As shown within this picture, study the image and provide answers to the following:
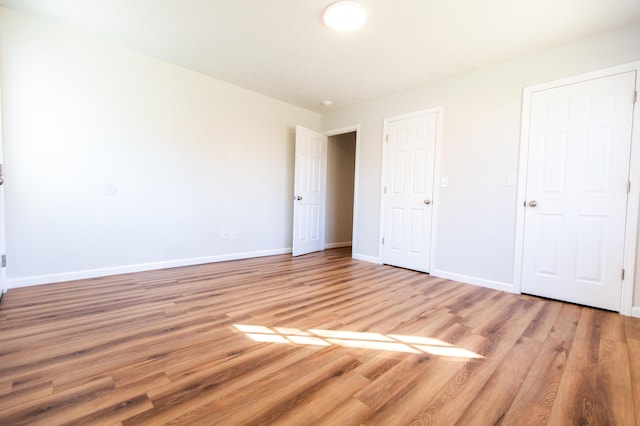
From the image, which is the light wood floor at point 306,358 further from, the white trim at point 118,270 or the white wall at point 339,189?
the white wall at point 339,189

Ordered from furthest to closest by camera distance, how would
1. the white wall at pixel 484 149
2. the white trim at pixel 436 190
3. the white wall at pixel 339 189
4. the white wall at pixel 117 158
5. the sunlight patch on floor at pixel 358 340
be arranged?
the white wall at pixel 339 189 → the white trim at pixel 436 190 → the white wall at pixel 484 149 → the white wall at pixel 117 158 → the sunlight patch on floor at pixel 358 340

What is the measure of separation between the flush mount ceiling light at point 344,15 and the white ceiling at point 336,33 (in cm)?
6

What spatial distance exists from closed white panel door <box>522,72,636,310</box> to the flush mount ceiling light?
1.93m

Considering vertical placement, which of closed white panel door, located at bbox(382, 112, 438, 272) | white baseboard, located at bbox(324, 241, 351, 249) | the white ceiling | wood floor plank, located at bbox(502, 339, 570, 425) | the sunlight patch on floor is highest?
the white ceiling

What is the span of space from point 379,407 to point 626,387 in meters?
1.28

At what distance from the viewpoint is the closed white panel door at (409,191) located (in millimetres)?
3533

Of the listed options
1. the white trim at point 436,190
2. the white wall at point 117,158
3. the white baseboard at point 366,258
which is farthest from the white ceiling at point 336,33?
the white baseboard at point 366,258

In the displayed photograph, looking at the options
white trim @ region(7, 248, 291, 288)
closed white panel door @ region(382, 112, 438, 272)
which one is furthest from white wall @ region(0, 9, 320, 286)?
closed white panel door @ region(382, 112, 438, 272)

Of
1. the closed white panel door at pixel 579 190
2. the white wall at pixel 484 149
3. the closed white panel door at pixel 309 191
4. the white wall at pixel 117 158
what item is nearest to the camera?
the closed white panel door at pixel 579 190

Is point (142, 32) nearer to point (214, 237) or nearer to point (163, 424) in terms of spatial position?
point (214, 237)

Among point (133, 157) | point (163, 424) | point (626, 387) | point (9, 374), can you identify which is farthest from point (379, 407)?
point (133, 157)

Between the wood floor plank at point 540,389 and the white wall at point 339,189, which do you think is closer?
the wood floor plank at point 540,389

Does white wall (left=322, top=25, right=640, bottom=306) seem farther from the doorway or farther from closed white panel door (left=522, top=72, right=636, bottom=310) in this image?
the doorway

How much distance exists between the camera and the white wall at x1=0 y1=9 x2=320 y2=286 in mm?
2531
